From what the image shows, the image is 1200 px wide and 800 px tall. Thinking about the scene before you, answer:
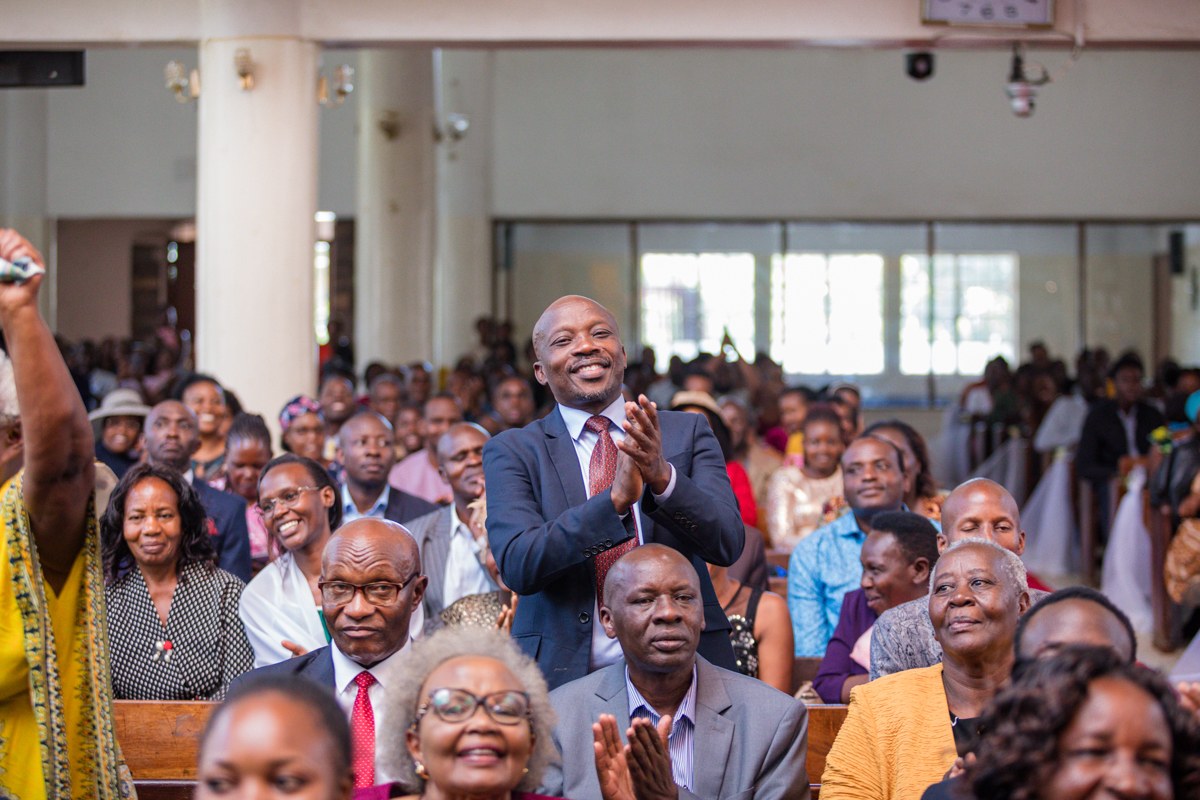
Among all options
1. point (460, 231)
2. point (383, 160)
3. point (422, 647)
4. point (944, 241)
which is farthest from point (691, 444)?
point (944, 241)

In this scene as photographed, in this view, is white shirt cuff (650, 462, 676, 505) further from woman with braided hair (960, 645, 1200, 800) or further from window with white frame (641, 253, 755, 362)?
window with white frame (641, 253, 755, 362)

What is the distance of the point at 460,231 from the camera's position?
15.1 m

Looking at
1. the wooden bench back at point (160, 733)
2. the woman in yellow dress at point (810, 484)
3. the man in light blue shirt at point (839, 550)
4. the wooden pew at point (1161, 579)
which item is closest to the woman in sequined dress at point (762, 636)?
the man in light blue shirt at point (839, 550)

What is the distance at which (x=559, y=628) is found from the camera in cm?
277

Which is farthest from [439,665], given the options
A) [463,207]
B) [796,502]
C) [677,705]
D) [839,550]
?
[463,207]

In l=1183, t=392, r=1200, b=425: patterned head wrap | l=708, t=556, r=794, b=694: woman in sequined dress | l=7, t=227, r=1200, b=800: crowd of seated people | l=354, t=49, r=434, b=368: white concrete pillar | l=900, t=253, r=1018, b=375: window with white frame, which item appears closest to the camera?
l=7, t=227, r=1200, b=800: crowd of seated people

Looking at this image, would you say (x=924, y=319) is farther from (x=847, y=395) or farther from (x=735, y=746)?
(x=735, y=746)

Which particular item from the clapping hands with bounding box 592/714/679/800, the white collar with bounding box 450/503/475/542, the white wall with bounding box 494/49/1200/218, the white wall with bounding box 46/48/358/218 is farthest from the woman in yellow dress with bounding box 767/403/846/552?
the white wall with bounding box 46/48/358/218

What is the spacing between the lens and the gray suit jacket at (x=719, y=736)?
260cm

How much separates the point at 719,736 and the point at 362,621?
825 mm

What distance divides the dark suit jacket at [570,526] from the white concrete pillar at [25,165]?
14203 millimetres

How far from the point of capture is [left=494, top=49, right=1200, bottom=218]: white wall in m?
15.4

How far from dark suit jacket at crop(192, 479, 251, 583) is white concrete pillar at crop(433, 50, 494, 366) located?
10.1 meters

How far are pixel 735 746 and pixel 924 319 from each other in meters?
14.0
